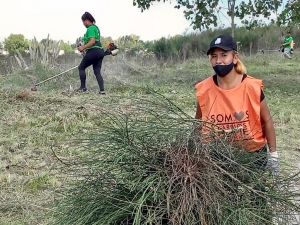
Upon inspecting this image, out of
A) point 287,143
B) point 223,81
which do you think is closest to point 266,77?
point 287,143

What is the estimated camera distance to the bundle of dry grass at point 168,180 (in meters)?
1.59

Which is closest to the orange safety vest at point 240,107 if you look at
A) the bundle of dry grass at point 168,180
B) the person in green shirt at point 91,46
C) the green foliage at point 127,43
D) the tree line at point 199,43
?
the bundle of dry grass at point 168,180

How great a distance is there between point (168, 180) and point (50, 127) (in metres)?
4.55

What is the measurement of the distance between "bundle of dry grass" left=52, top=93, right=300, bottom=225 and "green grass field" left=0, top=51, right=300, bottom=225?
16 centimetres

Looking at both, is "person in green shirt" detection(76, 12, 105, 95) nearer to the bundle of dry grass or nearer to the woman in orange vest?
the woman in orange vest

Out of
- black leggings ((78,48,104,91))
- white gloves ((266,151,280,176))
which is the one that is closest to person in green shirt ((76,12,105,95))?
black leggings ((78,48,104,91))

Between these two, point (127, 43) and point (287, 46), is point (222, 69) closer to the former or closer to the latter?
point (287, 46)

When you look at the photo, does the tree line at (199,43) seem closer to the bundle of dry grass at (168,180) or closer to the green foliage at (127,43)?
the green foliage at (127,43)

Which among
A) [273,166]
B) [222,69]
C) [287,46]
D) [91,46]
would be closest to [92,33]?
[91,46]

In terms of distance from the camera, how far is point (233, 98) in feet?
8.18

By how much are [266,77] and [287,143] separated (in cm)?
847

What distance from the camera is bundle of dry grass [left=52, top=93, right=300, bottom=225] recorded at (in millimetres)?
1590

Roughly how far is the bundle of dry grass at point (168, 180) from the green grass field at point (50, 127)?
0.16 metres

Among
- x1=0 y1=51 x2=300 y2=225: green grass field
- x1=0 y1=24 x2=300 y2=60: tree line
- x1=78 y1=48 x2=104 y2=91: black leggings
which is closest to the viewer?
x1=0 y1=51 x2=300 y2=225: green grass field
